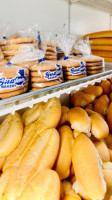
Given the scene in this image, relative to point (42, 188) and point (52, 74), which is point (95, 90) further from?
point (42, 188)

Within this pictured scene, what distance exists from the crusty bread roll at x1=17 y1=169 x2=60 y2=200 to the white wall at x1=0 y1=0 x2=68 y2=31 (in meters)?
0.73

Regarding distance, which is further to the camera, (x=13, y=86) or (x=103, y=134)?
(x=103, y=134)

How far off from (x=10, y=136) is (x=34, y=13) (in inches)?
28.6

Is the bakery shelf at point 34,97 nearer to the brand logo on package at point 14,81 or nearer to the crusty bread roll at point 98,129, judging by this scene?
the brand logo on package at point 14,81

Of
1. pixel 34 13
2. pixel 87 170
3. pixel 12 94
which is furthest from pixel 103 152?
pixel 34 13

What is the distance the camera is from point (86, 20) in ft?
4.85

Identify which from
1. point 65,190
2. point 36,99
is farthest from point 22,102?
point 65,190

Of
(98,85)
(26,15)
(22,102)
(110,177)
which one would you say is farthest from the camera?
(98,85)

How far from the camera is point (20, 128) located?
0.73 m

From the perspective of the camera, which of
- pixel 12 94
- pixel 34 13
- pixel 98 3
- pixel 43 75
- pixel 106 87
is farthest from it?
pixel 98 3

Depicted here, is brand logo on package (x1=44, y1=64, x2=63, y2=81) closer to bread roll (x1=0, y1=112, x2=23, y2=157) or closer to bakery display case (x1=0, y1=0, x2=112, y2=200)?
bakery display case (x1=0, y1=0, x2=112, y2=200)

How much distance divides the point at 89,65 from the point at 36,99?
1.44 ft

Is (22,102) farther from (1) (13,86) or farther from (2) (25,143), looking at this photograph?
(2) (25,143)

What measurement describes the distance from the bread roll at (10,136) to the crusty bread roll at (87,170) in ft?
0.73
